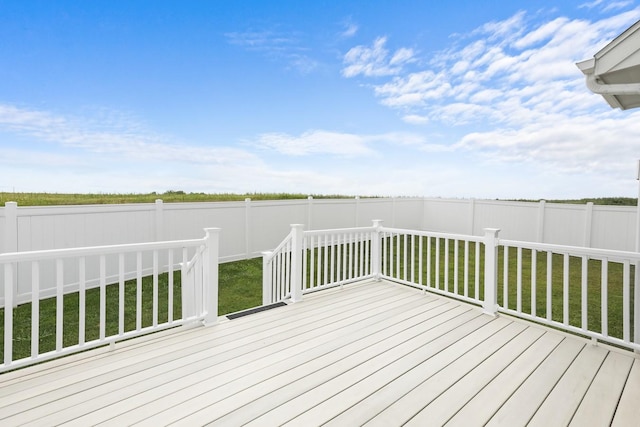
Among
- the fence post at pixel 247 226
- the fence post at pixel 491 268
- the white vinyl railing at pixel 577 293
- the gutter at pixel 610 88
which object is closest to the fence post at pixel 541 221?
the white vinyl railing at pixel 577 293

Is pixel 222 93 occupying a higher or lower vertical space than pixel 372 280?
higher

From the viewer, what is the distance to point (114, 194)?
8578 mm

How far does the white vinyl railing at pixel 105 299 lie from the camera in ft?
7.05

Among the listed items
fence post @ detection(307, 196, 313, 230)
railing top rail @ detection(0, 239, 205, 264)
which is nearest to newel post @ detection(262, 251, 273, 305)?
railing top rail @ detection(0, 239, 205, 264)

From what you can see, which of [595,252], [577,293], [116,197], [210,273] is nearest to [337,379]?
[210,273]

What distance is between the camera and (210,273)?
3.04 m

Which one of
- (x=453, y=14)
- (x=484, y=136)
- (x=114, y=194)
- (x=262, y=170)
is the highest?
(x=453, y=14)

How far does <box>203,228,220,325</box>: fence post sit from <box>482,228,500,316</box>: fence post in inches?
114

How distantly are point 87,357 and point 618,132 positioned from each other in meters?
8.72

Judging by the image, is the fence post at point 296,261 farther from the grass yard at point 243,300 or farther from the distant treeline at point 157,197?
the distant treeline at point 157,197

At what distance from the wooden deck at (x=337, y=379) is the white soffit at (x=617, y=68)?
287cm

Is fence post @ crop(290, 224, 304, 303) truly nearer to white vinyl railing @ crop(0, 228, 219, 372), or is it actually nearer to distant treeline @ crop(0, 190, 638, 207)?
white vinyl railing @ crop(0, 228, 219, 372)

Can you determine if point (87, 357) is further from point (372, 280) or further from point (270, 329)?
point (372, 280)

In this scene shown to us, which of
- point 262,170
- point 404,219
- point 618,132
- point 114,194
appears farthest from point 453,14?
point 114,194
